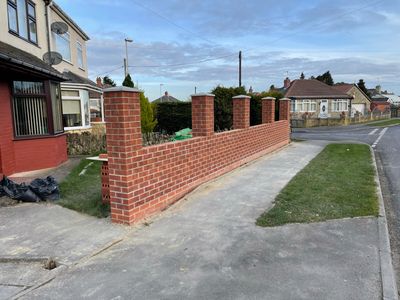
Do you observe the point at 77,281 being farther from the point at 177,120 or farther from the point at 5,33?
the point at 177,120

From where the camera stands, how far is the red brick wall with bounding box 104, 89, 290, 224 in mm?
5016

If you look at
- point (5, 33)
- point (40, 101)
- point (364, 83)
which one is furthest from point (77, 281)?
point (364, 83)

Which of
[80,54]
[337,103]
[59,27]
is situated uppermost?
[59,27]

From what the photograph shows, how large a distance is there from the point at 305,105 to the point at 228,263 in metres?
43.1

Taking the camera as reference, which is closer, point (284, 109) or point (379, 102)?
point (284, 109)

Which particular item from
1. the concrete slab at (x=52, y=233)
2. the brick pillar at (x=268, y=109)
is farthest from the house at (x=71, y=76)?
the concrete slab at (x=52, y=233)

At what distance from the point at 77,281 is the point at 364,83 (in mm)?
77849

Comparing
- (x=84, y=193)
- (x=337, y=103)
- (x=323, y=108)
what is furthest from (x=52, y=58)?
(x=337, y=103)

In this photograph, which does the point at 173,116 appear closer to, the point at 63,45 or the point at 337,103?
the point at 63,45

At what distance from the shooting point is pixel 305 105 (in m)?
44.2

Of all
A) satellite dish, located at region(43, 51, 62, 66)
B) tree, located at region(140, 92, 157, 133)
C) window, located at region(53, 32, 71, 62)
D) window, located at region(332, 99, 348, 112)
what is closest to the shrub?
tree, located at region(140, 92, 157, 133)

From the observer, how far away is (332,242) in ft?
14.7

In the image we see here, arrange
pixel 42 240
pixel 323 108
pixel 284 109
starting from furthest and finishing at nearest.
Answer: pixel 323 108, pixel 284 109, pixel 42 240

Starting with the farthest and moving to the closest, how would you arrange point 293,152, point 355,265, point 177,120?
point 177,120 < point 293,152 < point 355,265
